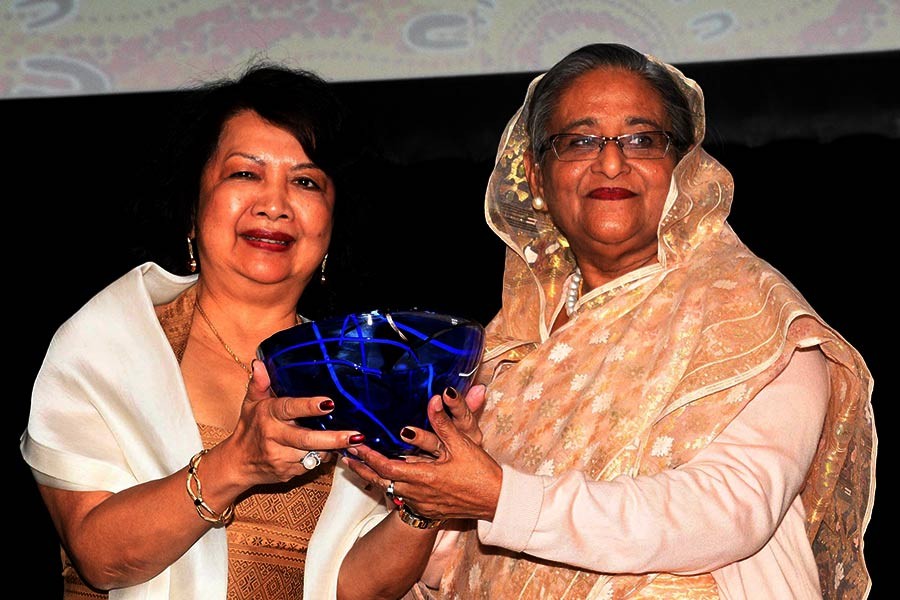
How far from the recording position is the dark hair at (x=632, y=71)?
92.5 inches

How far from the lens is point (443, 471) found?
1858mm

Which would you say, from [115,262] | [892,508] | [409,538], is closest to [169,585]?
[409,538]

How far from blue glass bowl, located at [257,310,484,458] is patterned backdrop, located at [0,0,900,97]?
1.73 meters

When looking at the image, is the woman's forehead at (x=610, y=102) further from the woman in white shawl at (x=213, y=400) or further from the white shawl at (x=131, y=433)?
the white shawl at (x=131, y=433)

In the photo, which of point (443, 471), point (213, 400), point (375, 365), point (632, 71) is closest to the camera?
point (375, 365)

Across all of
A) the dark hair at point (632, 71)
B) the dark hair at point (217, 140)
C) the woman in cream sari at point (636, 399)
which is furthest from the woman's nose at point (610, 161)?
the dark hair at point (217, 140)

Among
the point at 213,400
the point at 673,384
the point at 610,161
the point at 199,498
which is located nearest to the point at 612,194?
the point at 610,161

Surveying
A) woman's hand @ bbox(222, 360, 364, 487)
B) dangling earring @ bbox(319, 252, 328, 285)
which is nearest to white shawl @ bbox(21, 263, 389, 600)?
woman's hand @ bbox(222, 360, 364, 487)

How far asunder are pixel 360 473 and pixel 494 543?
0.22m

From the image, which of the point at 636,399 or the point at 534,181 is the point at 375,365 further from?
the point at 534,181

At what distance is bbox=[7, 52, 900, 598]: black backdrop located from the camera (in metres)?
3.30

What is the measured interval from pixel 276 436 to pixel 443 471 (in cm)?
24

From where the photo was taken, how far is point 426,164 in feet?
11.6

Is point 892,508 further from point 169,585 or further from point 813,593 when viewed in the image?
point 169,585
